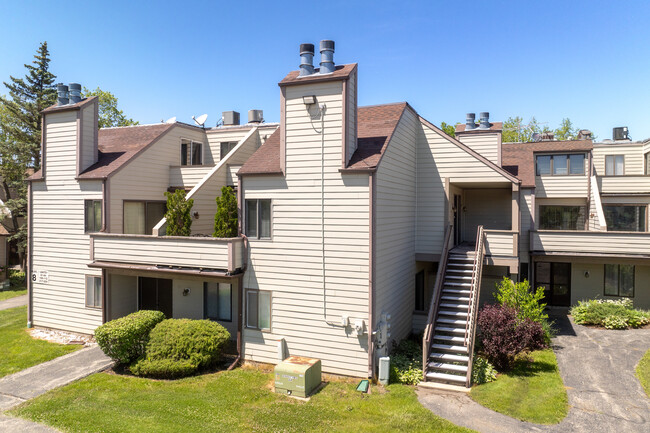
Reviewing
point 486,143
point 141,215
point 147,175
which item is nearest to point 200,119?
point 147,175

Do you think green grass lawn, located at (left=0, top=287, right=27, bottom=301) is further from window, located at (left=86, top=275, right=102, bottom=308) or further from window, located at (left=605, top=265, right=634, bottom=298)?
window, located at (left=605, top=265, right=634, bottom=298)

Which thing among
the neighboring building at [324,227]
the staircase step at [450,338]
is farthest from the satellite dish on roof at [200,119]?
the staircase step at [450,338]

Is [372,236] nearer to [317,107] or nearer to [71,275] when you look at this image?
[317,107]

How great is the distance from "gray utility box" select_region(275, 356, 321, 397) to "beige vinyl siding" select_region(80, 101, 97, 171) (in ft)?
39.5

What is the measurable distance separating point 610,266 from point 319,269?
14933mm

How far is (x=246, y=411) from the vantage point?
10.4m

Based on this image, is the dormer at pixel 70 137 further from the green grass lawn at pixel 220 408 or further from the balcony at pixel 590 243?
the balcony at pixel 590 243

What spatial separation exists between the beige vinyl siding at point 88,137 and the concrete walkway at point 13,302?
10.8 m

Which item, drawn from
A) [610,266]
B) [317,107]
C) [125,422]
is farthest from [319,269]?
[610,266]

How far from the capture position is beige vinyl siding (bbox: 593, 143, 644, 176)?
80.2 feet

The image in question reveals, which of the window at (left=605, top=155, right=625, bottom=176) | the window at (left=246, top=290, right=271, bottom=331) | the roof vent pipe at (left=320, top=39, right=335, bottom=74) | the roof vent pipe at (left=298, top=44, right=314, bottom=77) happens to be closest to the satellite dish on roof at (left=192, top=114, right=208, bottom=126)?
the roof vent pipe at (left=298, top=44, right=314, bottom=77)

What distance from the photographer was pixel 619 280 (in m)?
19.3

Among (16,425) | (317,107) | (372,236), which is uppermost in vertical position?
(317,107)

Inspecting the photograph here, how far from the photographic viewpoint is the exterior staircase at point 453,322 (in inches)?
473
